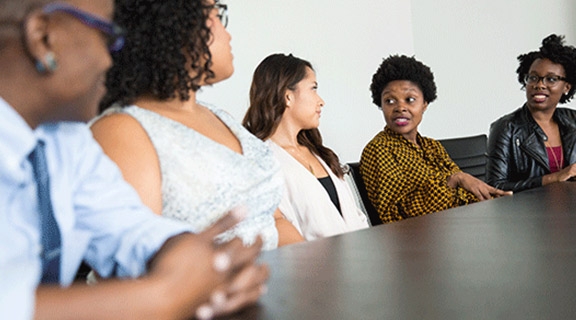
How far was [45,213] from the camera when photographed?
1.89 ft

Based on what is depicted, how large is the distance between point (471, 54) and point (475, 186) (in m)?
2.74

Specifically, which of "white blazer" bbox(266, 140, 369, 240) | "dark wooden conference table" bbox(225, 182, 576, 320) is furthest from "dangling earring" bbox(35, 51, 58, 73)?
"white blazer" bbox(266, 140, 369, 240)

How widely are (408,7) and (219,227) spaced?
13.6 feet

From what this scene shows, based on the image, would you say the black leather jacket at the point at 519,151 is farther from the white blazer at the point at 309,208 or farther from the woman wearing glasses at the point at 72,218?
the woman wearing glasses at the point at 72,218

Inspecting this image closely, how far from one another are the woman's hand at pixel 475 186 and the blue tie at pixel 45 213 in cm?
165

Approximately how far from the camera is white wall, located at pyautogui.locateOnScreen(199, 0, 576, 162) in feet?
11.3

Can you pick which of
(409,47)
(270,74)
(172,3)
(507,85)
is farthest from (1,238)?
(507,85)

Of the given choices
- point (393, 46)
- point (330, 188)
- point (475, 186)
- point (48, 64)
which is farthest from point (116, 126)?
point (393, 46)

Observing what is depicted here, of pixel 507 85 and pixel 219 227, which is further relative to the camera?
pixel 507 85

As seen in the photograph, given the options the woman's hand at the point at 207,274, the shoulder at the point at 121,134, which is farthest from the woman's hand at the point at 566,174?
the woman's hand at the point at 207,274

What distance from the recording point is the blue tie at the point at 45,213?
57 cm

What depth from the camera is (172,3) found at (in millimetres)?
1060

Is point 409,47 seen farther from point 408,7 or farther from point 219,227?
point 219,227

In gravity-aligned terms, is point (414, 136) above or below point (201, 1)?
below
